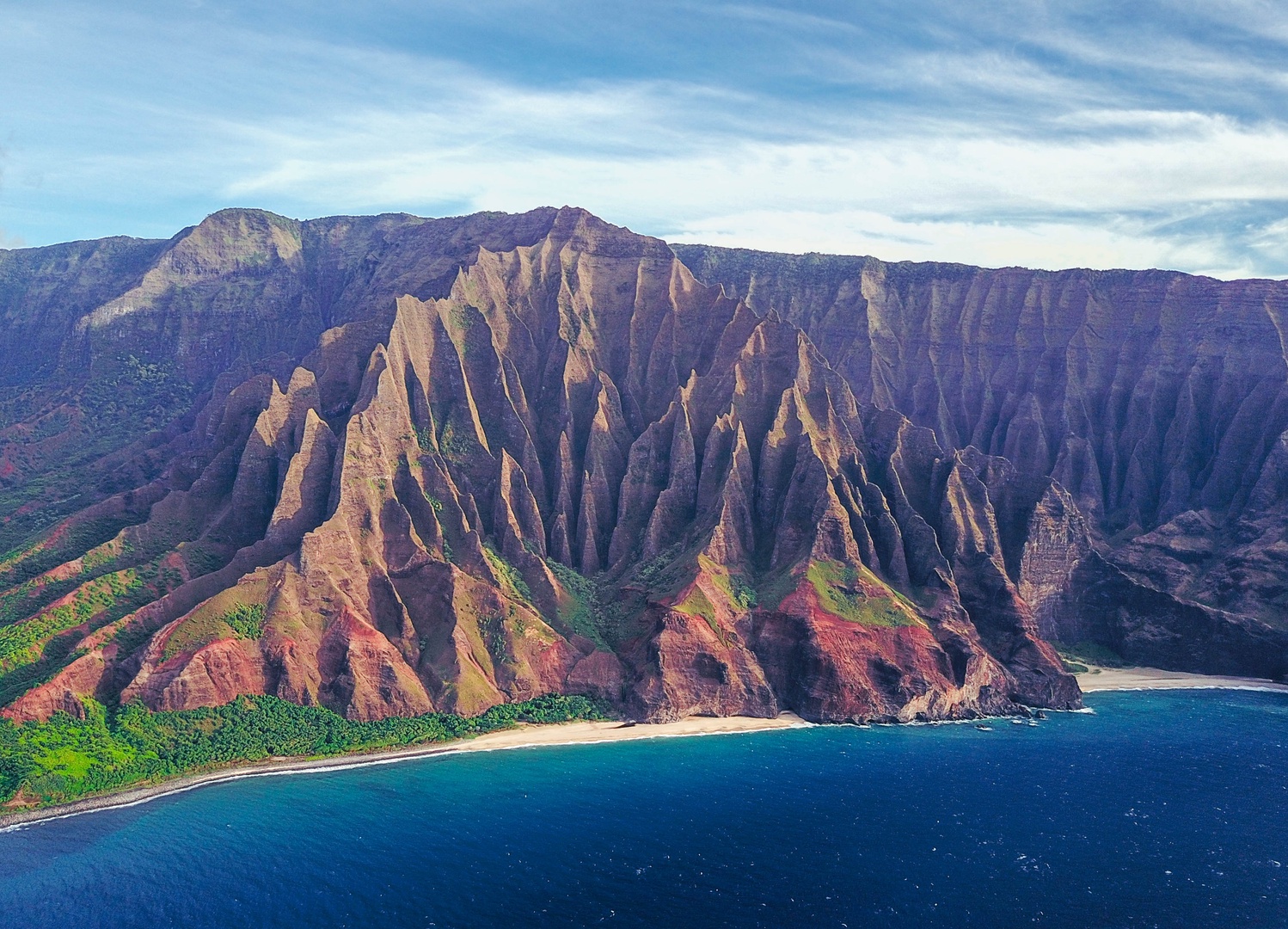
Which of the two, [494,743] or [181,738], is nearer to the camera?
[181,738]

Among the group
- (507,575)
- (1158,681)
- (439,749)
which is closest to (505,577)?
(507,575)

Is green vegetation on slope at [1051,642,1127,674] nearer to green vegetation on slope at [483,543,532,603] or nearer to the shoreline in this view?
the shoreline

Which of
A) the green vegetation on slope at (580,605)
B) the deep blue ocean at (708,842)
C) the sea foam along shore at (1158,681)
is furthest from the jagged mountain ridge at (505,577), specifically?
the deep blue ocean at (708,842)

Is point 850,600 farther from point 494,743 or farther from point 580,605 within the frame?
point 494,743

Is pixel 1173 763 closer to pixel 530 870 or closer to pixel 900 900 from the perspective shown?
pixel 900 900

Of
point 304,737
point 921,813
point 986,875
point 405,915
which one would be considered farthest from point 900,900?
point 304,737

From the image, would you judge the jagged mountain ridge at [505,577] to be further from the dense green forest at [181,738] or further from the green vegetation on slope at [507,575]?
the dense green forest at [181,738]

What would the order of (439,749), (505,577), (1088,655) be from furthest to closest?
(1088,655)
(505,577)
(439,749)
